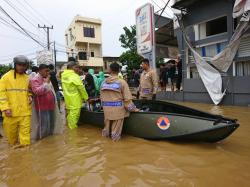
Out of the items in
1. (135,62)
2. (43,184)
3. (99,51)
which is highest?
(99,51)

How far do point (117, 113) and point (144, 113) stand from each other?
19.3 inches

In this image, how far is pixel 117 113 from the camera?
5246 mm

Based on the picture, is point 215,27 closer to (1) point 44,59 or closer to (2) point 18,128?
(1) point 44,59

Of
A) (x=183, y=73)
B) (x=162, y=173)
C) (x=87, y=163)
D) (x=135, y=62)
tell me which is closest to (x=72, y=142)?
(x=87, y=163)

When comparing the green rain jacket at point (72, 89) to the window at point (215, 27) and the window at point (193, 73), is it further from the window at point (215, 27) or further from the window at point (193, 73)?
the window at point (215, 27)

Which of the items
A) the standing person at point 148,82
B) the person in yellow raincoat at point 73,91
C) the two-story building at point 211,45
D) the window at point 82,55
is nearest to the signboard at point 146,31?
the two-story building at point 211,45

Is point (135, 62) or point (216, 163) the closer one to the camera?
point (216, 163)

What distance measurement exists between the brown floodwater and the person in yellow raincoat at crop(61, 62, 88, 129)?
0.93 metres

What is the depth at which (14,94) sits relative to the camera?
4902 millimetres

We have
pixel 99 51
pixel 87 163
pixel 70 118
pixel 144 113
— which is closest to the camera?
pixel 87 163

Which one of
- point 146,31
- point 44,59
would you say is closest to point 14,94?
point 44,59

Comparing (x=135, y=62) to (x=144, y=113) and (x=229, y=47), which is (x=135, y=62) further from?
(x=144, y=113)

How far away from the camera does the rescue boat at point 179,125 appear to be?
178 inches

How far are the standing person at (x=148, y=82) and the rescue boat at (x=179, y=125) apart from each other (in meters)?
0.97
